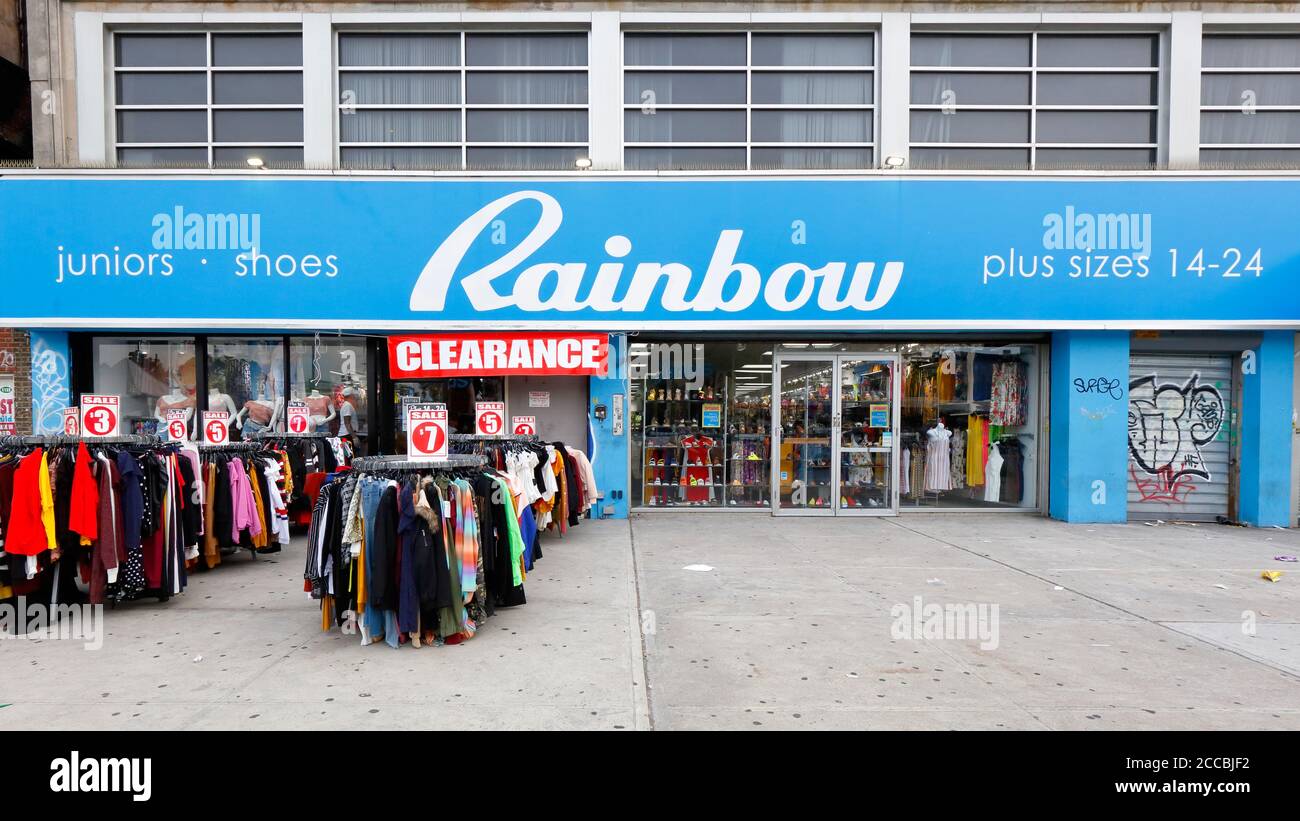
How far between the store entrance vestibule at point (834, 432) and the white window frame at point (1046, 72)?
392cm

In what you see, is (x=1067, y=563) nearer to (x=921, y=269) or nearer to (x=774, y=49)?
(x=921, y=269)

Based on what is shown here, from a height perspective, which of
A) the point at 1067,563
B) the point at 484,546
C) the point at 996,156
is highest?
the point at 996,156

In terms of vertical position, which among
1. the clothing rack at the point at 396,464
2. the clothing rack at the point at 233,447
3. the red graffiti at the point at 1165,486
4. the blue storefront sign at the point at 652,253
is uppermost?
the blue storefront sign at the point at 652,253

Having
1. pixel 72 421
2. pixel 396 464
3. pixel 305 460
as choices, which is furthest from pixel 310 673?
pixel 305 460

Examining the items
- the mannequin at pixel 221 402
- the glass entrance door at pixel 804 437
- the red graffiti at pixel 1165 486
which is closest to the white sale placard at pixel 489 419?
the glass entrance door at pixel 804 437

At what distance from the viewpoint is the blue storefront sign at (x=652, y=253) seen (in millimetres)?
10070

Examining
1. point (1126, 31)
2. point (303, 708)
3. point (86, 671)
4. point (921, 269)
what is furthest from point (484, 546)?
point (1126, 31)

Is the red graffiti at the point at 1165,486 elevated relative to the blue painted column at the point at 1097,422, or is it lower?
lower

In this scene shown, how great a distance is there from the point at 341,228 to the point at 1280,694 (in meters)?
11.4

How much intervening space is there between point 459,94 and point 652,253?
4422 millimetres

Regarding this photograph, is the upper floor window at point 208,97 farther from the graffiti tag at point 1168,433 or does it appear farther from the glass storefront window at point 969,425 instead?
the graffiti tag at point 1168,433

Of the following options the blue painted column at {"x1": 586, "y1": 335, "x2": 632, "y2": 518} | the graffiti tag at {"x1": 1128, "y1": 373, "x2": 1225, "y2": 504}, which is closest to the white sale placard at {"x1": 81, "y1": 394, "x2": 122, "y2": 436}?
the blue painted column at {"x1": 586, "y1": 335, "x2": 632, "y2": 518}

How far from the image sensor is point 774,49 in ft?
37.3

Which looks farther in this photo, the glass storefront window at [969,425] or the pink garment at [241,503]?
the glass storefront window at [969,425]
